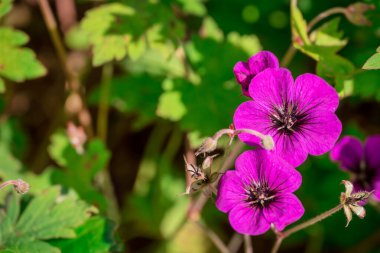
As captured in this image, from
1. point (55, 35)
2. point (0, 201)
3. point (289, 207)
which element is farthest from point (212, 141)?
point (55, 35)

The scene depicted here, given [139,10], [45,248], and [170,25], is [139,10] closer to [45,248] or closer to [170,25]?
[170,25]

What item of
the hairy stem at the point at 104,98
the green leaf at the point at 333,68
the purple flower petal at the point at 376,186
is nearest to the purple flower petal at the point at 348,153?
the purple flower petal at the point at 376,186

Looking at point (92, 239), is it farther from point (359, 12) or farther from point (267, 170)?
point (359, 12)

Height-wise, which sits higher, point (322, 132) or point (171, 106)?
point (322, 132)

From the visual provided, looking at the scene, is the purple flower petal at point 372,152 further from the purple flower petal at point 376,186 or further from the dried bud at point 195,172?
the dried bud at point 195,172

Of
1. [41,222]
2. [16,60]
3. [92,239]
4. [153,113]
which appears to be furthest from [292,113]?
[16,60]

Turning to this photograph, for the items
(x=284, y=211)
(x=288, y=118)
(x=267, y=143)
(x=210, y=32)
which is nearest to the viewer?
(x=267, y=143)
